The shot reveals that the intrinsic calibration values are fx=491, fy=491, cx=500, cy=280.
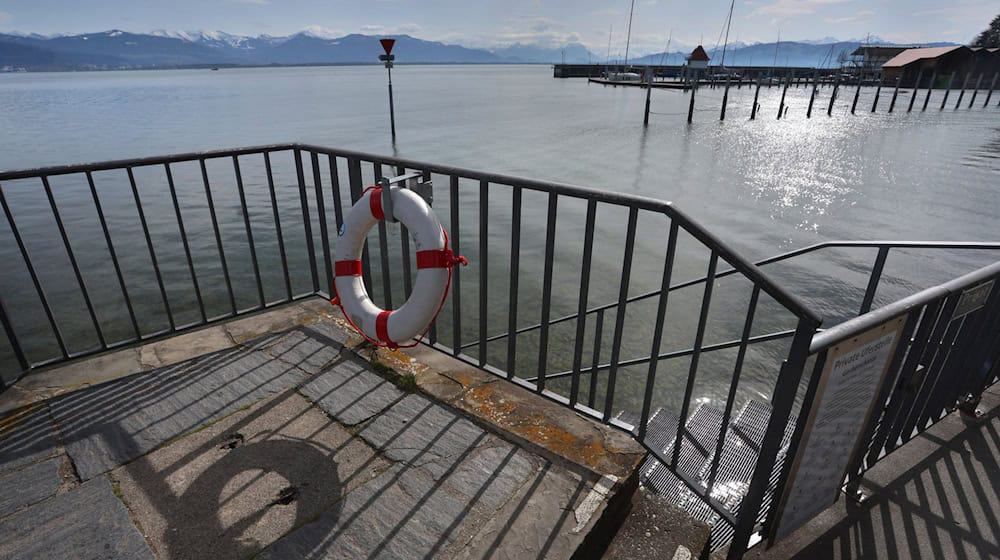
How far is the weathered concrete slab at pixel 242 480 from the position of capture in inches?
72.1

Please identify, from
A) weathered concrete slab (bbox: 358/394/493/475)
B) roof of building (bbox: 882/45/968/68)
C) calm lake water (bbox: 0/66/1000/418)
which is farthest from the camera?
roof of building (bbox: 882/45/968/68)

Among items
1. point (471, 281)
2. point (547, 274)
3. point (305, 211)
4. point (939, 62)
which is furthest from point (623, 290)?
point (939, 62)

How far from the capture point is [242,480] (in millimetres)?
2062

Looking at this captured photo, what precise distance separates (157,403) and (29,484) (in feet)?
1.90

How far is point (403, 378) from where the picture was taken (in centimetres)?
273

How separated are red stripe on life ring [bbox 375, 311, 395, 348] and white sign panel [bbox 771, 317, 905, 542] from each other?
183 cm

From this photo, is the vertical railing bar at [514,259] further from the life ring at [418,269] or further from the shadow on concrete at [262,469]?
the shadow on concrete at [262,469]

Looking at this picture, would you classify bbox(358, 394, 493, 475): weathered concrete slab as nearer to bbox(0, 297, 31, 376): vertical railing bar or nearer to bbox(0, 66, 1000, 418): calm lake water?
bbox(0, 297, 31, 376): vertical railing bar

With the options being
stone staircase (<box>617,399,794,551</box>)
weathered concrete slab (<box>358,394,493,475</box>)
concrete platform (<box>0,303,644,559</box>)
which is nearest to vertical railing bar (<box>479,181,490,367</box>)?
concrete platform (<box>0,303,644,559</box>)

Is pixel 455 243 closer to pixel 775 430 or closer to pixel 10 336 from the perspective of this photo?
pixel 775 430

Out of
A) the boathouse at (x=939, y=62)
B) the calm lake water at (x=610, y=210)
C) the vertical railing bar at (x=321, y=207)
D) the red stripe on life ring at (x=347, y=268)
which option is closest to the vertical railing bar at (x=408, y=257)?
the red stripe on life ring at (x=347, y=268)

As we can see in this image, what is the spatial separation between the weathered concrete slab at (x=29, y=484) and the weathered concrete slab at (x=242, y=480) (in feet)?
0.80

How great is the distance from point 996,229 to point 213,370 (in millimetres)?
17107

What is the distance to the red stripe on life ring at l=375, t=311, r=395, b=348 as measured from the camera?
251 cm
